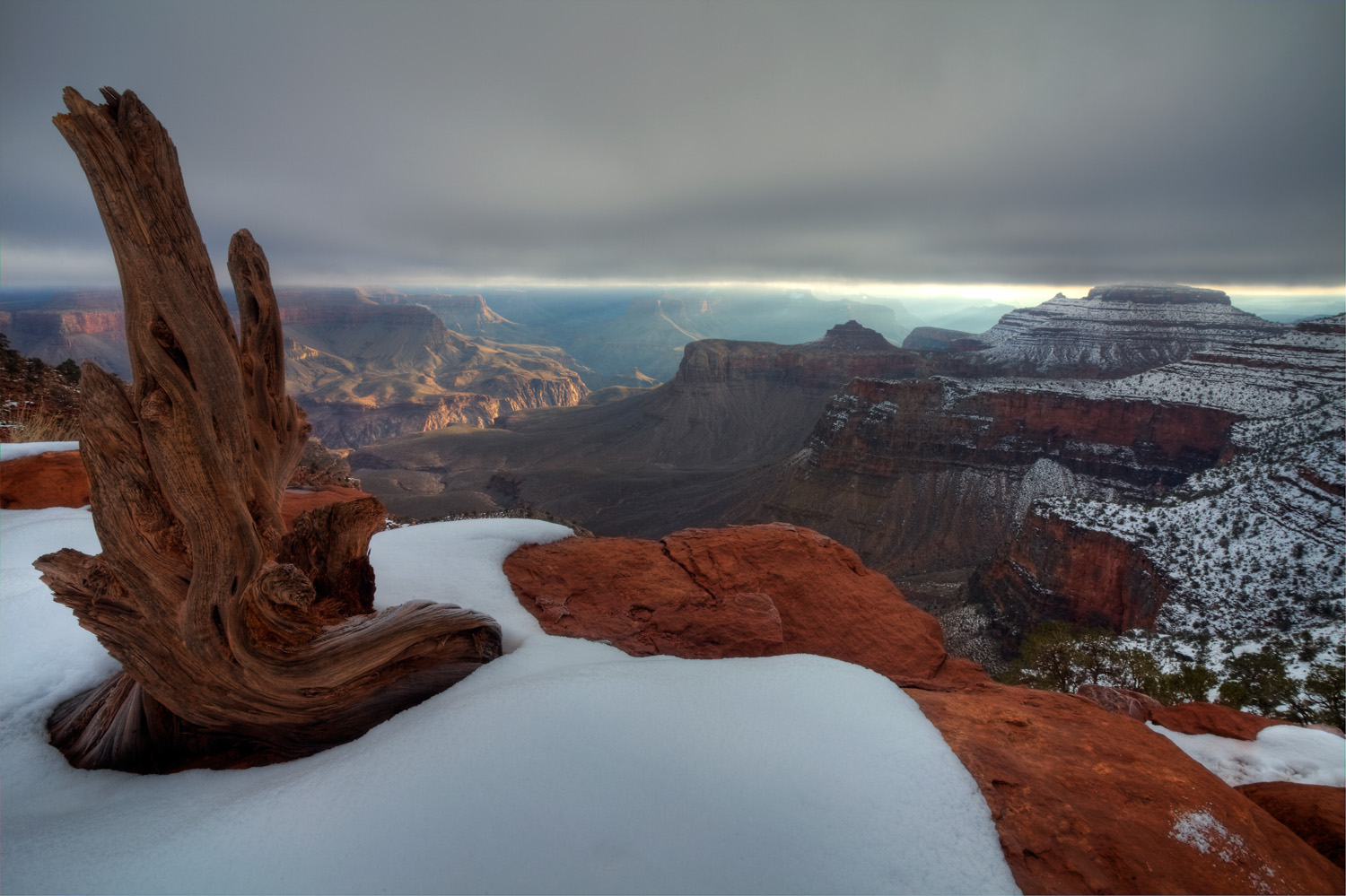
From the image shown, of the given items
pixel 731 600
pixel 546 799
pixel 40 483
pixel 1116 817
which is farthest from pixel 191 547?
pixel 40 483

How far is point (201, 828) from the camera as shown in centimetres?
349

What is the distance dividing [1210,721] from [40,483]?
Answer: 19986 mm

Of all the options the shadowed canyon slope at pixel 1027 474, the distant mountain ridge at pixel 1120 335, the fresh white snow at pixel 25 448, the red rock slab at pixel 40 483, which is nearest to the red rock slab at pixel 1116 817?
the red rock slab at pixel 40 483

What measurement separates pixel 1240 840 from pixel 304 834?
22.9 feet

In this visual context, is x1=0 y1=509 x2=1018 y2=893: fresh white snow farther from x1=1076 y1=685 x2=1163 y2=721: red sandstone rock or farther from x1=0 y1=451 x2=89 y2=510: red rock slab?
x1=0 y1=451 x2=89 y2=510: red rock slab

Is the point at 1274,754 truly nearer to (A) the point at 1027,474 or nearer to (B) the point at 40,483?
(B) the point at 40,483

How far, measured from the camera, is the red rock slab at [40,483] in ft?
31.9

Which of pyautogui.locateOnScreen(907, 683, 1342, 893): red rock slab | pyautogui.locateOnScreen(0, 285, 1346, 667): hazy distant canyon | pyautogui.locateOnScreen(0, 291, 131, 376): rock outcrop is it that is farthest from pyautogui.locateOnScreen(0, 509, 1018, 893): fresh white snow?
pyautogui.locateOnScreen(0, 291, 131, 376): rock outcrop

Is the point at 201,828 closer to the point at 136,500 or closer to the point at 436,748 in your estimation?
the point at 436,748

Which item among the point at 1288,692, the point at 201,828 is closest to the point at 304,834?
the point at 201,828

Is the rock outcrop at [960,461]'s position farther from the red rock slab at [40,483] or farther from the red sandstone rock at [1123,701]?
the red rock slab at [40,483]

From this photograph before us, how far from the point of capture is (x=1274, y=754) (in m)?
6.88

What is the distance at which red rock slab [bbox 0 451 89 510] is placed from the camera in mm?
9734

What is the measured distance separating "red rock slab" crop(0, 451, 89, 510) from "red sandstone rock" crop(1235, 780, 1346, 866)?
58.9 ft
